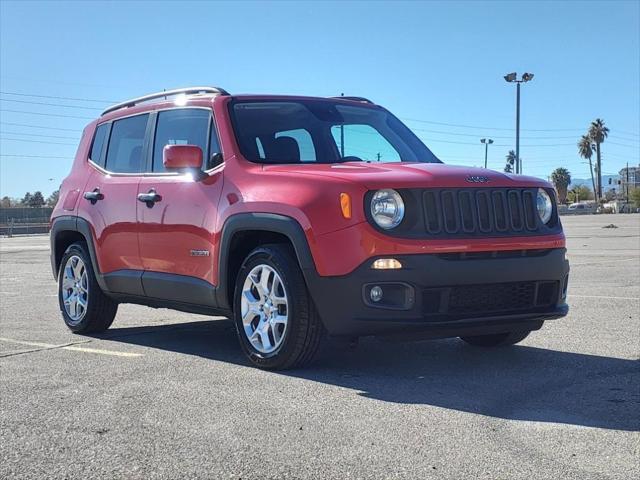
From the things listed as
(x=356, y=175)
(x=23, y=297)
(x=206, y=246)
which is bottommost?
(x=23, y=297)

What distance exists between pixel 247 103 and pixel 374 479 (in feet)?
12.0

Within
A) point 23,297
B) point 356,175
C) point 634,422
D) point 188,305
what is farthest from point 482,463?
point 23,297

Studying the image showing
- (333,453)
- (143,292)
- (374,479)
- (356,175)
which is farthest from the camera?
(143,292)

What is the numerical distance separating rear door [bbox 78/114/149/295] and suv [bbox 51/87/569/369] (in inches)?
0.7

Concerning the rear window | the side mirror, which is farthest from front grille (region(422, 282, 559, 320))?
the rear window

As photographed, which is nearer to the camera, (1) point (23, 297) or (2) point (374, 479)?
(2) point (374, 479)

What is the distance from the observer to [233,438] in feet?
11.7

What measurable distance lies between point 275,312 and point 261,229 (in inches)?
21.9

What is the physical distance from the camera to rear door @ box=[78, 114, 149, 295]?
632 centimetres

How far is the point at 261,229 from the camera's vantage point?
16.7ft

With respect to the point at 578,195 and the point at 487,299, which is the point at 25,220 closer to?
the point at 487,299

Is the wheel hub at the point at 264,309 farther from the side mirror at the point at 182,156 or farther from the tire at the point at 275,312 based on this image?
the side mirror at the point at 182,156

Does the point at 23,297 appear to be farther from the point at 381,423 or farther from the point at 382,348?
the point at 381,423

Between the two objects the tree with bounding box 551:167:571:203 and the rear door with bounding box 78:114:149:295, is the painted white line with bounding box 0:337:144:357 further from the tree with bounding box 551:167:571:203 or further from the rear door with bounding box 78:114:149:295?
the tree with bounding box 551:167:571:203
